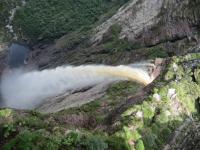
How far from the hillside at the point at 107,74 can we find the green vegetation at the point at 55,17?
24cm

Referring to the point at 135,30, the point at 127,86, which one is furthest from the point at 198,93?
the point at 135,30

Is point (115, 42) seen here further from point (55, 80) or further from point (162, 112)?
point (162, 112)

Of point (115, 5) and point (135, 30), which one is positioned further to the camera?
point (115, 5)

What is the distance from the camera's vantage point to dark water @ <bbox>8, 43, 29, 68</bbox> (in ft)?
317

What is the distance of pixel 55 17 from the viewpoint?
109875 mm

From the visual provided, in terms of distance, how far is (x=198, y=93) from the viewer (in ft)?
117

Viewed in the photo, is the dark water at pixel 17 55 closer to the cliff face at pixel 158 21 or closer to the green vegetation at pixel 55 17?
the green vegetation at pixel 55 17

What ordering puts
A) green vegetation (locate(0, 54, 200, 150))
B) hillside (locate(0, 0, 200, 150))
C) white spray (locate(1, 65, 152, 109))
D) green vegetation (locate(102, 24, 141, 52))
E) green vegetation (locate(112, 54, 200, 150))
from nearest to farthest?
green vegetation (locate(0, 54, 200, 150)), hillside (locate(0, 0, 200, 150)), green vegetation (locate(112, 54, 200, 150)), white spray (locate(1, 65, 152, 109)), green vegetation (locate(102, 24, 141, 52))

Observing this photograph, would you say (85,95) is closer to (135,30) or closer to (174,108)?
(174,108)

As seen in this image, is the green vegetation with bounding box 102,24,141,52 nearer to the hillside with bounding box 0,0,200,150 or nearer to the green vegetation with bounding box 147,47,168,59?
A: the hillside with bounding box 0,0,200,150

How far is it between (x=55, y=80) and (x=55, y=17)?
42840mm

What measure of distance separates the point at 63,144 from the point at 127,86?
24.4 meters

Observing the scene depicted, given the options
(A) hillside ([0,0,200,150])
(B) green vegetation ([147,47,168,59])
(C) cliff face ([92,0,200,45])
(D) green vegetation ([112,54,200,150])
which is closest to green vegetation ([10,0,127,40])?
(A) hillside ([0,0,200,150])

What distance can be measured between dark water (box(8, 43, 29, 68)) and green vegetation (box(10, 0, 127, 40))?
158 inches
